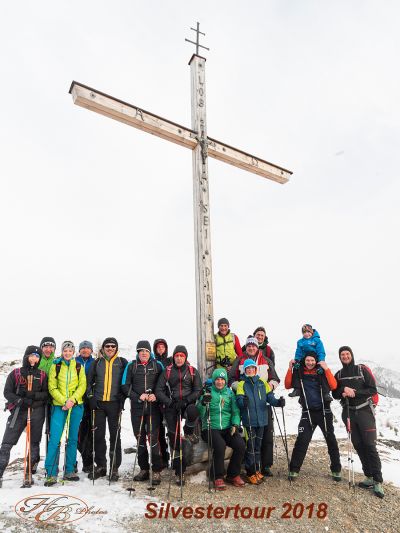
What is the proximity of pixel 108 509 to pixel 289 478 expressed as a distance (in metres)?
3.13

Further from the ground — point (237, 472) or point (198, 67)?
point (198, 67)

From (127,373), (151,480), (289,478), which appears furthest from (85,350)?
(289,478)

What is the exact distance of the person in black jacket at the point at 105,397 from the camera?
5.93 metres

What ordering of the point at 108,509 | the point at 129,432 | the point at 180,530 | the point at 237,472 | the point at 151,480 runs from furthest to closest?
the point at 129,432 → the point at 237,472 → the point at 151,480 → the point at 108,509 → the point at 180,530

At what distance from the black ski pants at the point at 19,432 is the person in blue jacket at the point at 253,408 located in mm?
3268

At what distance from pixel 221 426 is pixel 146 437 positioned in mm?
1244

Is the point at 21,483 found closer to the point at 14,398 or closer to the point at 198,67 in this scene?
the point at 14,398

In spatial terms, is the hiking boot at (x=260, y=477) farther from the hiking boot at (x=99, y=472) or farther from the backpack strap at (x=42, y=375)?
the backpack strap at (x=42, y=375)

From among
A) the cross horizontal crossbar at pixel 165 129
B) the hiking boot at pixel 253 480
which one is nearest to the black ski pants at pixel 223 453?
the hiking boot at pixel 253 480

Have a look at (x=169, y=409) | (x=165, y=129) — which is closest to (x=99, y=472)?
(x=169, y=409)

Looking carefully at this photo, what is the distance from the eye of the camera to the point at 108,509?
4.53 m

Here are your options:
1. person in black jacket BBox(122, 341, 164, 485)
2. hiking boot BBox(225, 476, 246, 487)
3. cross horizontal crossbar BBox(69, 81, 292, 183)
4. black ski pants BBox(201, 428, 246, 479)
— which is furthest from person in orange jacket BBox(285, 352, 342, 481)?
Answer: cross horizontal crossbar BBox(69, 81, 292, 183)

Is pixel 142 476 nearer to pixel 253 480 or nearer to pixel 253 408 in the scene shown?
pixel 253 480

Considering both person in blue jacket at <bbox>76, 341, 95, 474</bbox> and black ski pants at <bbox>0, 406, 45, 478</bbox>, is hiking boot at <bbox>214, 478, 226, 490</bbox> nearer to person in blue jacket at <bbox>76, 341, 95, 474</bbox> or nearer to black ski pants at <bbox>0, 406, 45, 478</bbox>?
person in blue jacket at <bbox>76, 341, 95, 474</bbox>
